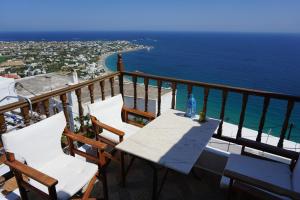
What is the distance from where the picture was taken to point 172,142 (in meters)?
2.16

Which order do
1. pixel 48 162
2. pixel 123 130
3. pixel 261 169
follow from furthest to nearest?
pixel 123 130 → pixel 48 162 → pixel 261 169

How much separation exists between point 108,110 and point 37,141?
1079 mm

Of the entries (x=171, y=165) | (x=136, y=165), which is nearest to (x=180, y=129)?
(x=171, y=165)

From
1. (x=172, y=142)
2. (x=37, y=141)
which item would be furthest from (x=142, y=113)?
(x=37, y=141)

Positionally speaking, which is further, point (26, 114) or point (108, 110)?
point (108, 110)

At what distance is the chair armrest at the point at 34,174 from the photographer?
1662mm

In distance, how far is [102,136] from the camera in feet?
9.16

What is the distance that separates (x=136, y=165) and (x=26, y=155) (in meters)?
1.45

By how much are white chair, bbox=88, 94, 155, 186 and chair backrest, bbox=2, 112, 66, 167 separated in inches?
19.2

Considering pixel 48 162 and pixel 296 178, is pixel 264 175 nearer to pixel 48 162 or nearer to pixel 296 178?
pixel 296 178

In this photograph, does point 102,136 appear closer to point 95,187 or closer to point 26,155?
point 95,187

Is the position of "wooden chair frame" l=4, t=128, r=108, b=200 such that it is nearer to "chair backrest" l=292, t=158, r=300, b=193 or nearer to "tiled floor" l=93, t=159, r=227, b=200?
"tiled floor" l=93, t=159, r=227, b=200

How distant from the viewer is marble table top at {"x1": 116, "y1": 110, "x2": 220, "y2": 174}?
1868 millimetres

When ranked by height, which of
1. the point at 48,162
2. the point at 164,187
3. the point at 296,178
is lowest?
the point at 164,187
